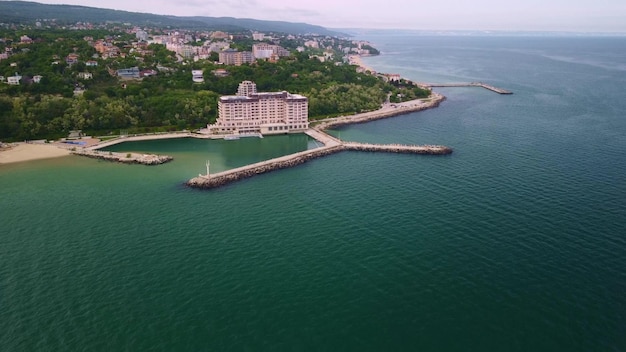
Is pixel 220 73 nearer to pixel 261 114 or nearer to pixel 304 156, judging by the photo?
pixel 261 114

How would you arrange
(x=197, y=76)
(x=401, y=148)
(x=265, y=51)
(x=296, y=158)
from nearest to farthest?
(x=296, y=158), (x=401, y=148), (x=197, y=76), (x=265, y=51)

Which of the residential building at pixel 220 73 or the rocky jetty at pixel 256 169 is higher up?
the residential building at pixel 220 73

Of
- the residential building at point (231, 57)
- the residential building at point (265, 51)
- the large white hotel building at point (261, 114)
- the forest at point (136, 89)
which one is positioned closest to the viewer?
the forest at point (136, 89)

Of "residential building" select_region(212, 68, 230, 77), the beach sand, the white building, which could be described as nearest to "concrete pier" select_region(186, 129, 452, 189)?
the beach sand

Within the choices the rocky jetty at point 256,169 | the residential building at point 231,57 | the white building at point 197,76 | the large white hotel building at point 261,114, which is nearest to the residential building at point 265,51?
the residential building at point 231,57

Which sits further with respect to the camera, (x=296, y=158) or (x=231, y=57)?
(x=231, y=57)

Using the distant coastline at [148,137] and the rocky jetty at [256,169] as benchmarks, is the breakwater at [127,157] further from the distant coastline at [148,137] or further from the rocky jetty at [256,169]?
the rocky jetty at [256,169]

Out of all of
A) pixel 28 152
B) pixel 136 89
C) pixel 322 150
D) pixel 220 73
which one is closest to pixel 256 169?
pixel 322 150

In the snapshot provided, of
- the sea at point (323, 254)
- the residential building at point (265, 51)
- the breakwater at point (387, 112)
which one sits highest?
the residential building at point (265, 51)
